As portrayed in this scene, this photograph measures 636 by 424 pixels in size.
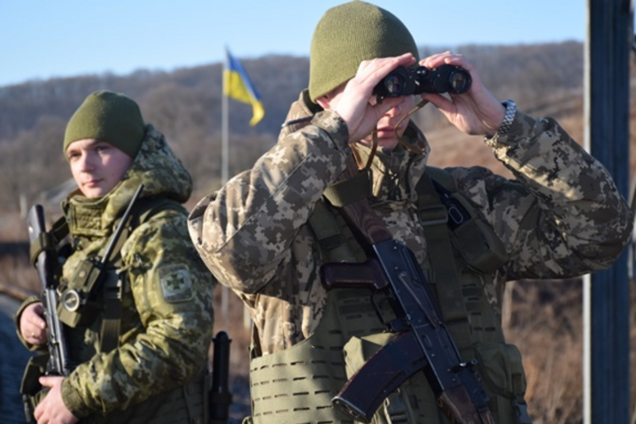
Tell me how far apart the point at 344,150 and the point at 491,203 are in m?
0.55

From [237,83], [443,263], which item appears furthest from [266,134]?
[443,263]

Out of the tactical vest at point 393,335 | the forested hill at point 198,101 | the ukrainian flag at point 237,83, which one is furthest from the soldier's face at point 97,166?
the forested hill at point 198,101

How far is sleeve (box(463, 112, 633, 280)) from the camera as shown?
9.02ft

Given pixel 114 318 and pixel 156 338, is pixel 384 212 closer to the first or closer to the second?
pixel 156 338

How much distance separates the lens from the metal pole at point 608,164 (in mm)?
4477

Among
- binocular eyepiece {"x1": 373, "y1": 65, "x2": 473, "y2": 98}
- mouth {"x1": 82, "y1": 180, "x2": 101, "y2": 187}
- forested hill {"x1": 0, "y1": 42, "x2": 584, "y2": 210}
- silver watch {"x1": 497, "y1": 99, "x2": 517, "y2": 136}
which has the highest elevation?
forested hill {"x1": 0, "y1": 42, "x2": 584, "y2": 210}

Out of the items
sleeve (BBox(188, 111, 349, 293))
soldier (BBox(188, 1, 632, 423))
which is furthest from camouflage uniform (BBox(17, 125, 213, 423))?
sleeve (BBox(188, 111, 349, 293))

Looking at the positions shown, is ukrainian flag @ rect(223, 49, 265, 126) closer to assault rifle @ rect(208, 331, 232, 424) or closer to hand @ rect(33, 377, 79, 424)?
assault rifle @ rect(208, 331, 232, 424)

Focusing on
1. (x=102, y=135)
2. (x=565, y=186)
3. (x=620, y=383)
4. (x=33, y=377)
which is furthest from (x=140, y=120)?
(x=620, y=383)

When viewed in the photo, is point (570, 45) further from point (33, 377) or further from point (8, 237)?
point (33, 377)

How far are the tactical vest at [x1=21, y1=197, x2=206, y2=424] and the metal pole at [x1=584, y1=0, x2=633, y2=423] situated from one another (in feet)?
6.35

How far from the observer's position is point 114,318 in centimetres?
374

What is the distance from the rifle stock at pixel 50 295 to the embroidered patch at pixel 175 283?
21.6 inches

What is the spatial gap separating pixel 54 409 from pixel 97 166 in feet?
3.34
